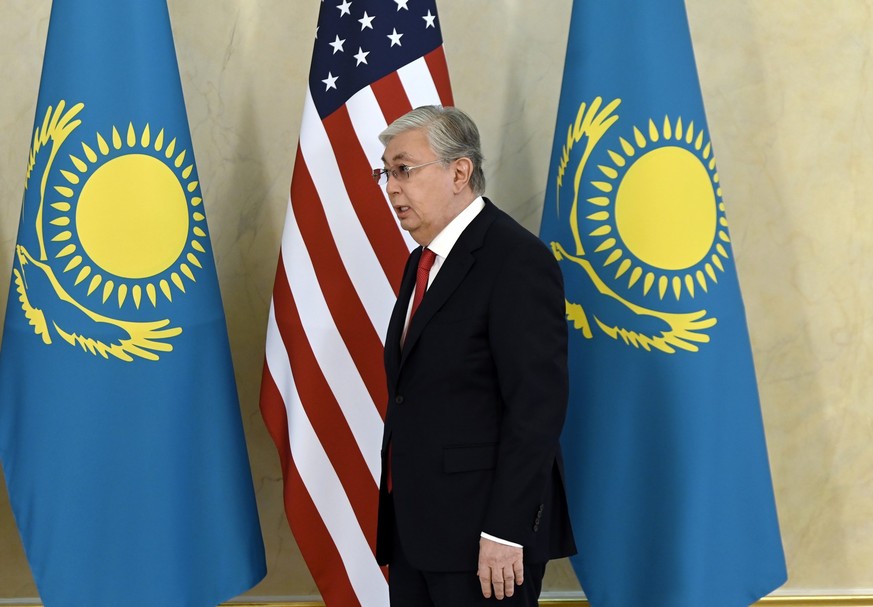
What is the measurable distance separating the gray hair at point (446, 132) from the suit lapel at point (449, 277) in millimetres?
121

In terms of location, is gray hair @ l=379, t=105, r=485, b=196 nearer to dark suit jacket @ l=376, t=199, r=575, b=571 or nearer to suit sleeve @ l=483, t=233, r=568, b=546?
dark suit jacket @ l=376, t=199, r=575, b=571

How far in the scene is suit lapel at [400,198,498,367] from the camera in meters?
1.64

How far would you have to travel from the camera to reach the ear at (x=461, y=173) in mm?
1716

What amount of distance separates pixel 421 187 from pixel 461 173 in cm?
8

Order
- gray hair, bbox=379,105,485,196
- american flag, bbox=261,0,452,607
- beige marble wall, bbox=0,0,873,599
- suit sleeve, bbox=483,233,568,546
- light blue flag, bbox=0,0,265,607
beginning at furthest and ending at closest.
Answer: beige marble wall, bbox=0,0,873,599 → american flag, bbox=261,0,452,607 → light blue flag, bbox=0,0,265,607 → gray hair, bbox=379,105,485,196 → suit sleeve, bbox=483,233,568,546

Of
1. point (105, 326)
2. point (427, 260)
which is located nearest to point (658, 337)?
point (427, 260)

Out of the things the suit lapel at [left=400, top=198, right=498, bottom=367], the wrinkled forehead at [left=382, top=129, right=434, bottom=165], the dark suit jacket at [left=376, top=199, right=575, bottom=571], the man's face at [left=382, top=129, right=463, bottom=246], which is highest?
the wrinkled forehead at [left=382, top=129, right=434, bottom=165]

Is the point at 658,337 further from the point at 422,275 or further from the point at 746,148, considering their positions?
the point at 746,148

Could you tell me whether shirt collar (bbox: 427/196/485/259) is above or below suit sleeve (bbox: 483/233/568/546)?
above

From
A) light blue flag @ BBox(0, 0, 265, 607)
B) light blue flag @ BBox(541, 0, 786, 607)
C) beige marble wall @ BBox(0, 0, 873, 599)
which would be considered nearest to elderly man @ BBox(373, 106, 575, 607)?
light blue flag @ BBox(541, 0, 786, 607)

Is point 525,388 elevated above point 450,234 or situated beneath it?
situated beneath

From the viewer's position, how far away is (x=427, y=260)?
1761mm

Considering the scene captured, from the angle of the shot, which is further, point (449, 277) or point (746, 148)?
point (746, 148)

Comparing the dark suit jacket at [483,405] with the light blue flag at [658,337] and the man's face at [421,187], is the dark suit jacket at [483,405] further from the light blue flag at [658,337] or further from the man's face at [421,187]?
the light blue flag at [658,337]
